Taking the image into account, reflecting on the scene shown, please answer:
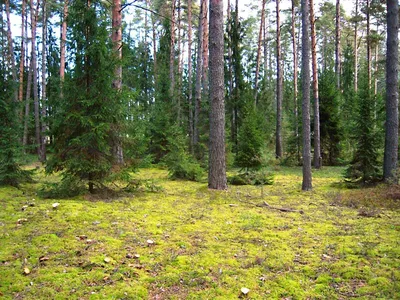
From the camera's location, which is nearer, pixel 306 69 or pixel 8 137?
pixel 8 137

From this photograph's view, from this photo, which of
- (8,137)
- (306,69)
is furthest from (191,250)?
(306,69)

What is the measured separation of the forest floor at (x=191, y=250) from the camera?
306 cm

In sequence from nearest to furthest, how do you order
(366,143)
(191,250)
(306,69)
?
(191,250) < (306,69) < (366,143)

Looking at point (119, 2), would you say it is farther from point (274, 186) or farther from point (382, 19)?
point (382, 19)

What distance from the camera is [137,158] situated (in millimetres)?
7473

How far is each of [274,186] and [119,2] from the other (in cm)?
787

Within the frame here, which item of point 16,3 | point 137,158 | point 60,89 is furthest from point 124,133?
point 16,3

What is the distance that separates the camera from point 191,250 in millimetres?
4027

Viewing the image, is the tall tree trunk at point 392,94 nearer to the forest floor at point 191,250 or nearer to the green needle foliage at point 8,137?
the forest floor at point 191,250

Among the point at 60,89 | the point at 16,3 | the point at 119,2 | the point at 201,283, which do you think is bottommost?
the point at 201,283

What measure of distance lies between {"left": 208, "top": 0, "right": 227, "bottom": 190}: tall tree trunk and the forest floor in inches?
69.6

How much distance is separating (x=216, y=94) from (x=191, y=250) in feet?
17.2

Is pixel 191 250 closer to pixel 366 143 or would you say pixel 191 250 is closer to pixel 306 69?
pixel 306 69

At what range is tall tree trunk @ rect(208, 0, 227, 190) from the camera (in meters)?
8.38
